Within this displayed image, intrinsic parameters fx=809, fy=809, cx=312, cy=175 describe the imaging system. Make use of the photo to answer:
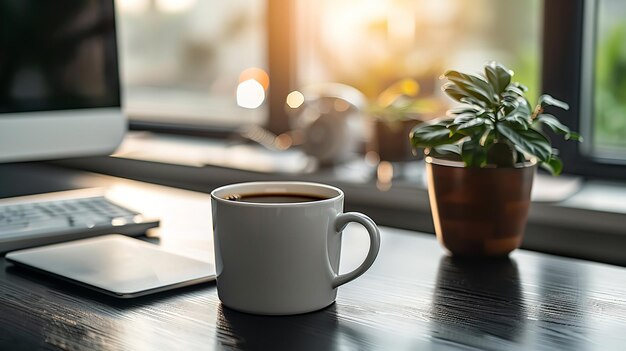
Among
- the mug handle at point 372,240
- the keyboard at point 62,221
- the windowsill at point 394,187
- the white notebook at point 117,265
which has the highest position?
the mug handle at point 372,240

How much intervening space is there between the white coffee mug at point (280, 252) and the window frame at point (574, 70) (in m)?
1.08

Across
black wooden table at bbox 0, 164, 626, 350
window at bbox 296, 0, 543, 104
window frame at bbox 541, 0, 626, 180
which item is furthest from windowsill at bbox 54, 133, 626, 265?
black wooden table at bbox 0, 164, 626, 350

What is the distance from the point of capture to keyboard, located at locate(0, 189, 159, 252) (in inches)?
35.3

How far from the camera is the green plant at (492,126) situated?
0.80 m

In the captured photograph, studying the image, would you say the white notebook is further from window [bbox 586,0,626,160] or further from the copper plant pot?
window [bbox 586,0,626,160]

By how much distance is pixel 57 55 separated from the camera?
3.81 ft

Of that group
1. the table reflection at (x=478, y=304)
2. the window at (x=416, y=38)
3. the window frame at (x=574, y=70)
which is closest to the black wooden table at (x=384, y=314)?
the table reflection at (x=478, y=304)

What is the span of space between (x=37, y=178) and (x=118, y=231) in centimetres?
75

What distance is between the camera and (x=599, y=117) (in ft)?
5.52

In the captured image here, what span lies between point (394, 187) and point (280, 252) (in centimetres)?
90

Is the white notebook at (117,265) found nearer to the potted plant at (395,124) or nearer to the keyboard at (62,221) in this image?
the keyboard at (62,221)

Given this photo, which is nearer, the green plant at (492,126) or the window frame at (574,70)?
the green plant at (492,126)

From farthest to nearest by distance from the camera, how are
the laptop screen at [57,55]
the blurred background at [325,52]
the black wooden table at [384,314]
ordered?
the blurred background at [325,52]
the laptop screen at [57,55]
the black wooden table at [384,314]

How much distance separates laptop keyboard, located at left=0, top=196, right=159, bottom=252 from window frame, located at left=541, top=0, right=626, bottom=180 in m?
0.97
